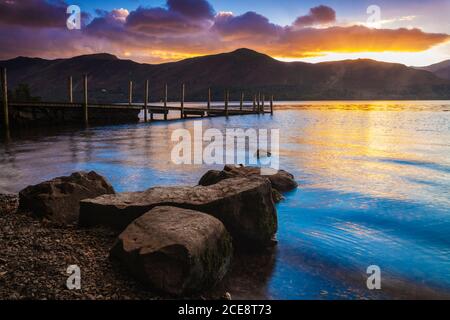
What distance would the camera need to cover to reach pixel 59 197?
8.31 m

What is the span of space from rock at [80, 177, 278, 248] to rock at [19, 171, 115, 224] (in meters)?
0.70

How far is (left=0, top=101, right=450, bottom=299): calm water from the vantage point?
6836 millimetres

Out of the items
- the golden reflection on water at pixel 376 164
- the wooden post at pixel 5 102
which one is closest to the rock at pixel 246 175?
the golden reflection on water at pixel 376 164

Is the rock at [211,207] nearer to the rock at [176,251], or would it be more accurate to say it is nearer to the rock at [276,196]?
the rock at [176,251]

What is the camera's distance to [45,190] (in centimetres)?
842

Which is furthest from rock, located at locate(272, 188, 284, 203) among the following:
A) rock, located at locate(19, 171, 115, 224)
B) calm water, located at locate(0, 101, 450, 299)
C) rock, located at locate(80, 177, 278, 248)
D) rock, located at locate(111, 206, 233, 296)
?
rock, located at locate(111, 206, 233, 296)

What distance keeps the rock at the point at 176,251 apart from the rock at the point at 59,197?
2550mm

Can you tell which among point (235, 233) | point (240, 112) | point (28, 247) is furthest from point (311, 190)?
point (240, 112)

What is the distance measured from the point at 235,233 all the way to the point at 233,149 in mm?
18708

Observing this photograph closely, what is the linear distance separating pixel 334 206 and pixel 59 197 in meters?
8.14

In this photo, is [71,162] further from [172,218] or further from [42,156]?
[172,218]

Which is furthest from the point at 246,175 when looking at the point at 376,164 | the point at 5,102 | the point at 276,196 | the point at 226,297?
the point at 5,102

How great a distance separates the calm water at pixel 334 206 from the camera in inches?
269

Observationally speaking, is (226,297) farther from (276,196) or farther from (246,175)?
(276,196)
